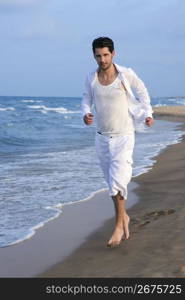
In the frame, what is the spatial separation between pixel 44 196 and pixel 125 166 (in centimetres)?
300

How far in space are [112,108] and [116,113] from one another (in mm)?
61

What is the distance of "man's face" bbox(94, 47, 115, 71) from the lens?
16.4 feet

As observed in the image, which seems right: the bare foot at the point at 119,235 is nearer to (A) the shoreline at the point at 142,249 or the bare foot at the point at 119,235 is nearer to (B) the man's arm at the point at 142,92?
(A) the shoreline at the point at 142,249

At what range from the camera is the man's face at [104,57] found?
16.4 ft

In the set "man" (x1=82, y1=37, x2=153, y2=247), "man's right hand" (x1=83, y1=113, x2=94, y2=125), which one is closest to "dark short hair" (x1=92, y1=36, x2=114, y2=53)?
"man" (x1=82, y1=37, x2=153, y2=247)

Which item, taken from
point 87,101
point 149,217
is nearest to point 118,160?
point 87,101

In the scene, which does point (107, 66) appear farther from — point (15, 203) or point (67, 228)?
point (15, 203)

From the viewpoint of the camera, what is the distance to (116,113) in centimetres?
517

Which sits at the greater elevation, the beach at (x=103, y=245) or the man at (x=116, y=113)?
the man at (x=116, y=113)

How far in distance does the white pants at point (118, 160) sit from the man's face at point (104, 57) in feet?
2.21

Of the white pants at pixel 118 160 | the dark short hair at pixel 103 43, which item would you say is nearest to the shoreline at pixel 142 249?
the white pants at pixel 118 160

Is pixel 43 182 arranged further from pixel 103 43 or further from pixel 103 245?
pixel 103 43

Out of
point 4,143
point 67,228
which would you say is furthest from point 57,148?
point 67,228

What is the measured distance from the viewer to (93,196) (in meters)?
7.87
